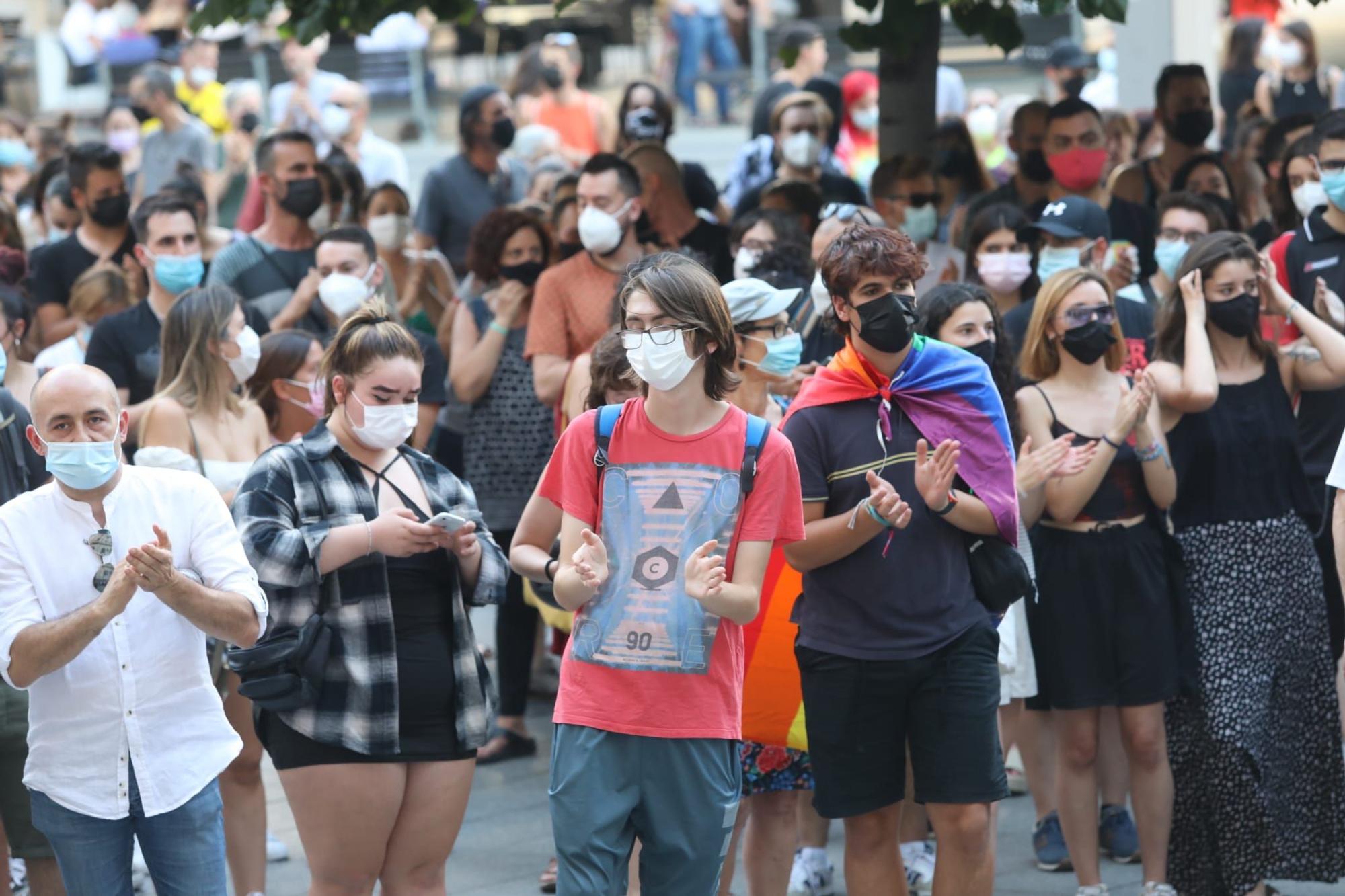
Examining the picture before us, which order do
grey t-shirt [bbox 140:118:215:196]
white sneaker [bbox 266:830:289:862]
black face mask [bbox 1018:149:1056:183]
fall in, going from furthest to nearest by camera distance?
grey t-shirt [bbox 140:118:215:196] < black face mask [bbox 1018:149:1056:183] < white sneaker [bbox 266:830:289:862]

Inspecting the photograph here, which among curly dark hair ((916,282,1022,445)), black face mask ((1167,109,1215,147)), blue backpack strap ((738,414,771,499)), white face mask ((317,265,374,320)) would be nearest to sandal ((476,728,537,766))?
white face mask ((317,265,374,320))

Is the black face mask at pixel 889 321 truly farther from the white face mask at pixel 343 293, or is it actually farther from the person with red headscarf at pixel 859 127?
the person with red headscarf at pixel 859 127

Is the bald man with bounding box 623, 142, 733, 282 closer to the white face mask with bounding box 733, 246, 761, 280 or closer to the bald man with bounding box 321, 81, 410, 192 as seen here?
the white face mask with bounding box 733, 246, 761, 280

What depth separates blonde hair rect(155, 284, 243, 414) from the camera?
619 cm

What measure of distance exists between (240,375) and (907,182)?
138 inches

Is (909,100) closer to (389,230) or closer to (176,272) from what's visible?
(389,230)

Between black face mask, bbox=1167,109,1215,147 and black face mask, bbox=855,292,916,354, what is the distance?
519 cm

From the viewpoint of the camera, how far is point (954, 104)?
48.7 feet

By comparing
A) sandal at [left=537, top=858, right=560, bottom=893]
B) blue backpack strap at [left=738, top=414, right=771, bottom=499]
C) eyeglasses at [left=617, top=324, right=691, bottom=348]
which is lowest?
sandal at [left=537, top=858, right=560, bottom=893]

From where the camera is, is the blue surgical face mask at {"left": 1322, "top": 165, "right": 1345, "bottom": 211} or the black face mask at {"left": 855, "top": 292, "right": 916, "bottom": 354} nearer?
the black face mask at {"left": 855, "top": 292, "right": 916, "bottom": 354}

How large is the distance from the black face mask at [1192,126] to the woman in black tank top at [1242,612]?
3450 millimetres

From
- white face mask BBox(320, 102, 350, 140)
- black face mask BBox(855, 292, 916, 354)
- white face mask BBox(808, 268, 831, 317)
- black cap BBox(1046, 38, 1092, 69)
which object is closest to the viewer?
black face mask BBox(855, 292, 916, 354)

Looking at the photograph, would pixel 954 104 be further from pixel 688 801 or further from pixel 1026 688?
pixel 688 801

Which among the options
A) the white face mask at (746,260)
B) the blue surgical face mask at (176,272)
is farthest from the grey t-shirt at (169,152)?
the white face mask at (746,260)
